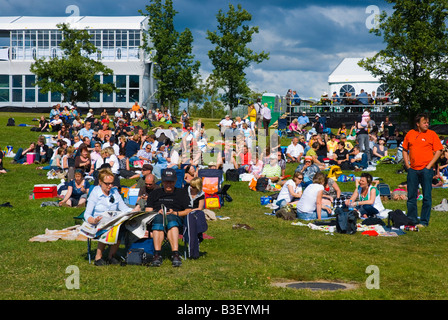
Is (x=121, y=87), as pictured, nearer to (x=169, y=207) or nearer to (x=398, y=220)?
(x=398, y=220)

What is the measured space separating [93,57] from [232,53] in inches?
566

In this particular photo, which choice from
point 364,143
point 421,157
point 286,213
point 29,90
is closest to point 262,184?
point 286,213

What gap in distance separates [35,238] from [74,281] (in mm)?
3547

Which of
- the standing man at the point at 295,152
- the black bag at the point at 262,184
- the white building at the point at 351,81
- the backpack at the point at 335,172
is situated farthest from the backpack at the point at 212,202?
the white building at the point at 351,81

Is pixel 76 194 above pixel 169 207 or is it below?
below

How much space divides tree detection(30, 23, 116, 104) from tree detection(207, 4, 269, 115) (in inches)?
343

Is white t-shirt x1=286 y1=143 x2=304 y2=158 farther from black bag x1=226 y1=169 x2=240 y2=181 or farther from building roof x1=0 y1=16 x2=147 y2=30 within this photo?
building roof x1=0 y1=16 x2=147 y2=30

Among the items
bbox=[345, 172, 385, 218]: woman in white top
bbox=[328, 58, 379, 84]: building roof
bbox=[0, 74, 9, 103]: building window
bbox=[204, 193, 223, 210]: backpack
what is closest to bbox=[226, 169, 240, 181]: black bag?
bbox=[204, 193, 223, 210]: backpack

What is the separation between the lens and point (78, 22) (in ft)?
178

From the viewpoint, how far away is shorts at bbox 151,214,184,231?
30.0ft

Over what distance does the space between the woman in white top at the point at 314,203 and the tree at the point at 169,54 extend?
36069mm

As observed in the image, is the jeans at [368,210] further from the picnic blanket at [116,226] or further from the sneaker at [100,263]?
the sneaker at [100,263]
